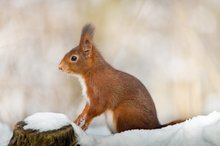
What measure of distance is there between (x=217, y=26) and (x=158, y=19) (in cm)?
29

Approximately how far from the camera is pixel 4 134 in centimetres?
219

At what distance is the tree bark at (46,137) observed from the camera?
1.58m

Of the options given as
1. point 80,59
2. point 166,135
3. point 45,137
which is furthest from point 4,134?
point 166,135

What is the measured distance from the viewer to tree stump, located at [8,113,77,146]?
1.58m

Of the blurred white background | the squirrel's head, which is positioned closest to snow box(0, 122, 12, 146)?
the blurred white background

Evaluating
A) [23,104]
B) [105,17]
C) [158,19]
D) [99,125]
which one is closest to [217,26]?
[158,19]

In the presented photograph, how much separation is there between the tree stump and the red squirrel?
1.00 feet

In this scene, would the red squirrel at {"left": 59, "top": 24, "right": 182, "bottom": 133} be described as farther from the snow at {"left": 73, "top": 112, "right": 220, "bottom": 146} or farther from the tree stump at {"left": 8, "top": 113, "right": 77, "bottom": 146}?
the tree stump at {"left": 8, "top": 113, "right": 77, "bottom": 146}

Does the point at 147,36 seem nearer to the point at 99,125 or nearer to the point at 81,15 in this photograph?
the point at 81,15

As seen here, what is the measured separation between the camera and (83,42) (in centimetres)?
193

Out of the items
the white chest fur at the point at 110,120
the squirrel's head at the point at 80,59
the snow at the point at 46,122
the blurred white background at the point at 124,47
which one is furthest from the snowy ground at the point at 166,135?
the blurred white background at the point at 124,47

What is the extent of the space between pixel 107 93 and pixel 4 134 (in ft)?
1.84

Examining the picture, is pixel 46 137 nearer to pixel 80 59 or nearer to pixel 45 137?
pixel 45 137

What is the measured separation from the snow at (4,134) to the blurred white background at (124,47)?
144 mm
